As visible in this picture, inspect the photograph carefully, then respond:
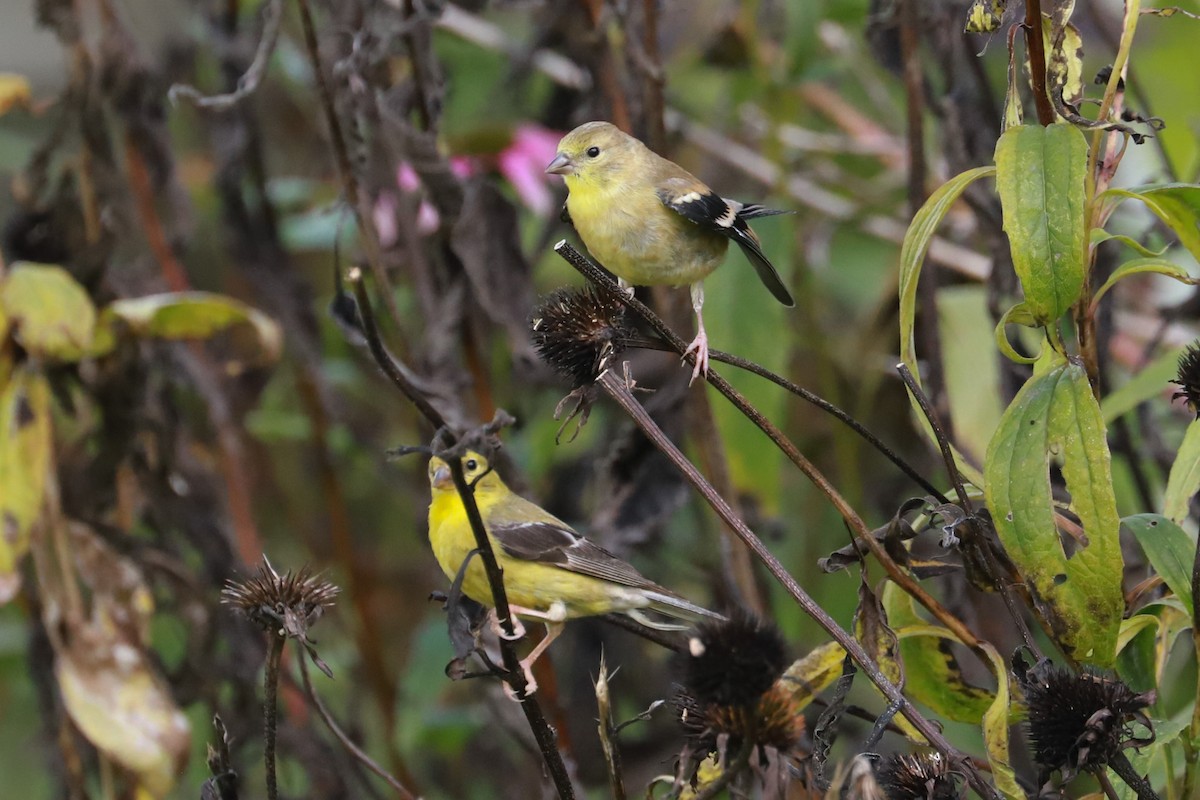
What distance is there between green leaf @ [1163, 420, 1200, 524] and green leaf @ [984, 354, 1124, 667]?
7.5 inches

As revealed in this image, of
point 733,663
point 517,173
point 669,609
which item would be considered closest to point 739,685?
point 733,663

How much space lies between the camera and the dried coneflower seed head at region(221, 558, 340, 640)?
122cm

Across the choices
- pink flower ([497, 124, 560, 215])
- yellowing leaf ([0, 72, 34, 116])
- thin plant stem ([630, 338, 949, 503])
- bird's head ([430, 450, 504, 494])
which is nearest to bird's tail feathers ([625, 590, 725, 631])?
bird's head ([430, 450, 504, 494])

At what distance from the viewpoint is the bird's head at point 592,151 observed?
6.91ft

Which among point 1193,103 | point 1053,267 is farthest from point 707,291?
point 1193,103

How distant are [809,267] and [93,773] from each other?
209 cm

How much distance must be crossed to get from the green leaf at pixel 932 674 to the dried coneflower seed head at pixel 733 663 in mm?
378

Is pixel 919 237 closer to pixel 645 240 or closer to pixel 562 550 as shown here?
pixel 645 240

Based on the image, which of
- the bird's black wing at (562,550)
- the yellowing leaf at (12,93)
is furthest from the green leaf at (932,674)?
the yellowing leaf at (12,93)

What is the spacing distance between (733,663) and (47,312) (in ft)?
5.64

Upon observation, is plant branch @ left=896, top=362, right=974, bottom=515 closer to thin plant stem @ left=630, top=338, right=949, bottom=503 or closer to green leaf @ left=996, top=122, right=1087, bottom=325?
thin plant stem @ left=630, top=338, right=949, bottom=503

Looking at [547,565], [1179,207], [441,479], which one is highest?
[1179,207]

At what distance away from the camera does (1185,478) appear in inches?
56.0

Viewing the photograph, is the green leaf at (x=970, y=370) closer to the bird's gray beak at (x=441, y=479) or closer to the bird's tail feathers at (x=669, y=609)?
the bird's tail feathers at (x=669, y=609)
